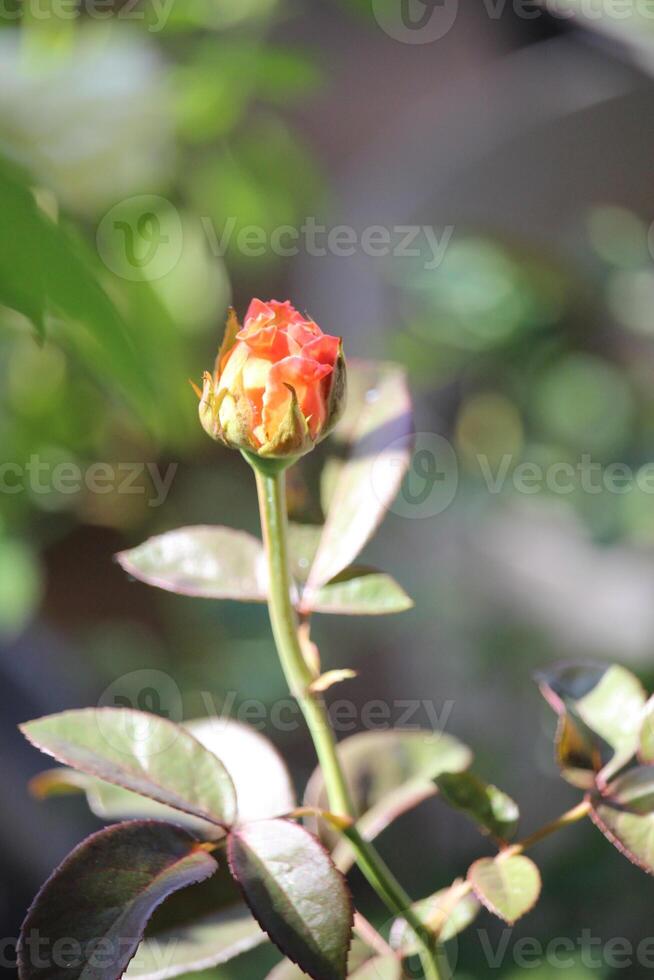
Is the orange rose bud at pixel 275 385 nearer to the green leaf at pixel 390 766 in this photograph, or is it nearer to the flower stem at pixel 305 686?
the flower stem at pixel 305 686

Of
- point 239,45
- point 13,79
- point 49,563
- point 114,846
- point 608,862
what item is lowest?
point 608,862

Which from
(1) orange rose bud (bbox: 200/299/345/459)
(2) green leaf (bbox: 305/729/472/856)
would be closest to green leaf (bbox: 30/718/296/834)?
(2) green leaf (bbox: 305/729/472/856)

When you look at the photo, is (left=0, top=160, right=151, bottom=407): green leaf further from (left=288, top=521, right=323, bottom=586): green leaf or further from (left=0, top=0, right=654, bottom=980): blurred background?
(left=288, top=521, right=323, bottom=586): green leaf

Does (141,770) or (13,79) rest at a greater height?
(13,79)

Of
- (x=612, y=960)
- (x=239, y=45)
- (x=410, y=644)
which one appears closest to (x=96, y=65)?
(x=239, y=45)

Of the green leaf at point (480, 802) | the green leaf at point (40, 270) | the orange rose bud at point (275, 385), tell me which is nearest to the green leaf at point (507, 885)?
the green leaf at point (480, 802)

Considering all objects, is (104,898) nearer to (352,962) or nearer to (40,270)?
(352,962)

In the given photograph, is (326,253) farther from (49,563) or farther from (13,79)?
(13,79)
